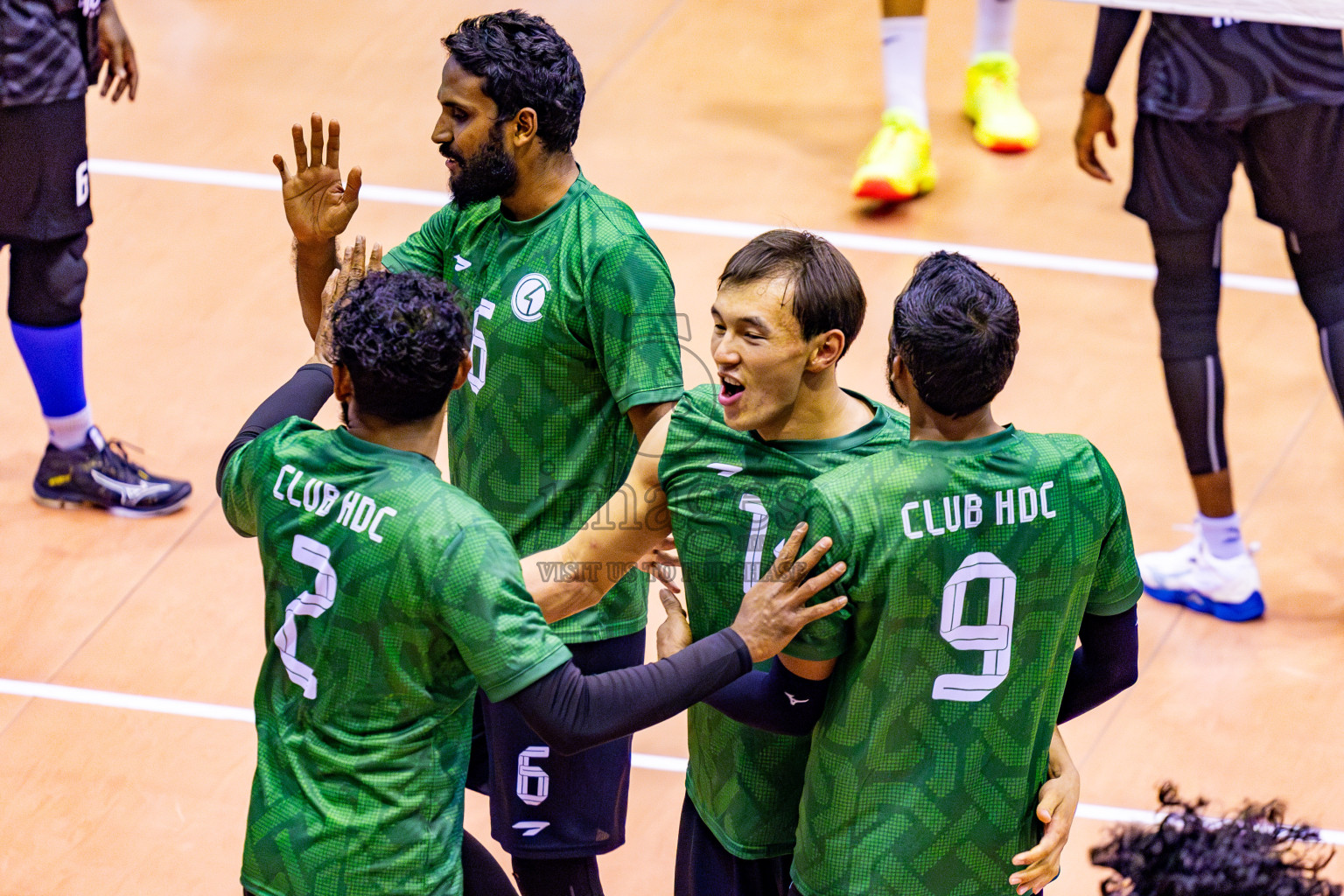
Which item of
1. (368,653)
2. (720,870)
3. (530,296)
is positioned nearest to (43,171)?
(530,296)

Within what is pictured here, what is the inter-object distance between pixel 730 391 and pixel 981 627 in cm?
60

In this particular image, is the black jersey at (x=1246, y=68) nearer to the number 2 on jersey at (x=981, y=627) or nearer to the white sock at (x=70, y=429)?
the number 2 on jersey at (x=981, y=627)

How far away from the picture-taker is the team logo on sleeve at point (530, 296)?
3156 mm

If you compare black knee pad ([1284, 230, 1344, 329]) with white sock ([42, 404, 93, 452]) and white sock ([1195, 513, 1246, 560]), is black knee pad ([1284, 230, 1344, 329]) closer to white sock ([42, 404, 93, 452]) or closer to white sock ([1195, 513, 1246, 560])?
white sock ([1195, 513, 1246, 560])

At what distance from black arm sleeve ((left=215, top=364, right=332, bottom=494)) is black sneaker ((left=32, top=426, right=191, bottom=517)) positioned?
Result: 2609 mm

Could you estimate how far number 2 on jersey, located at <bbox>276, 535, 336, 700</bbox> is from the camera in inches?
97.1

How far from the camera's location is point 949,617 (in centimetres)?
246

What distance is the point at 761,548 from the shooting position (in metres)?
2.71

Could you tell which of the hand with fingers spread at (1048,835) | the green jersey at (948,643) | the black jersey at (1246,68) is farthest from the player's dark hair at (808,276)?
the black jersey at (1246,68)

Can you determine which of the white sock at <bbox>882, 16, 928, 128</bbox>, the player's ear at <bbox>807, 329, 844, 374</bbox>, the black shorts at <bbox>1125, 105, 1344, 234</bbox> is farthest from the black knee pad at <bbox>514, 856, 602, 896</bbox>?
the white sock at <bbox>882, 16, 928, 128</bbox>

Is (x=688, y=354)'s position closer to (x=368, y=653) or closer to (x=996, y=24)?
(x=996, y=24)

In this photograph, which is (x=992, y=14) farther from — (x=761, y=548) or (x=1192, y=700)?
(x=761, y=548)

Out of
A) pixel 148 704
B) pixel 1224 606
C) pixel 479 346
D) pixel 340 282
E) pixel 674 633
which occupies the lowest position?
pixel 1224 606

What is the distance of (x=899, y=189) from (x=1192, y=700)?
Result: 295 cm
